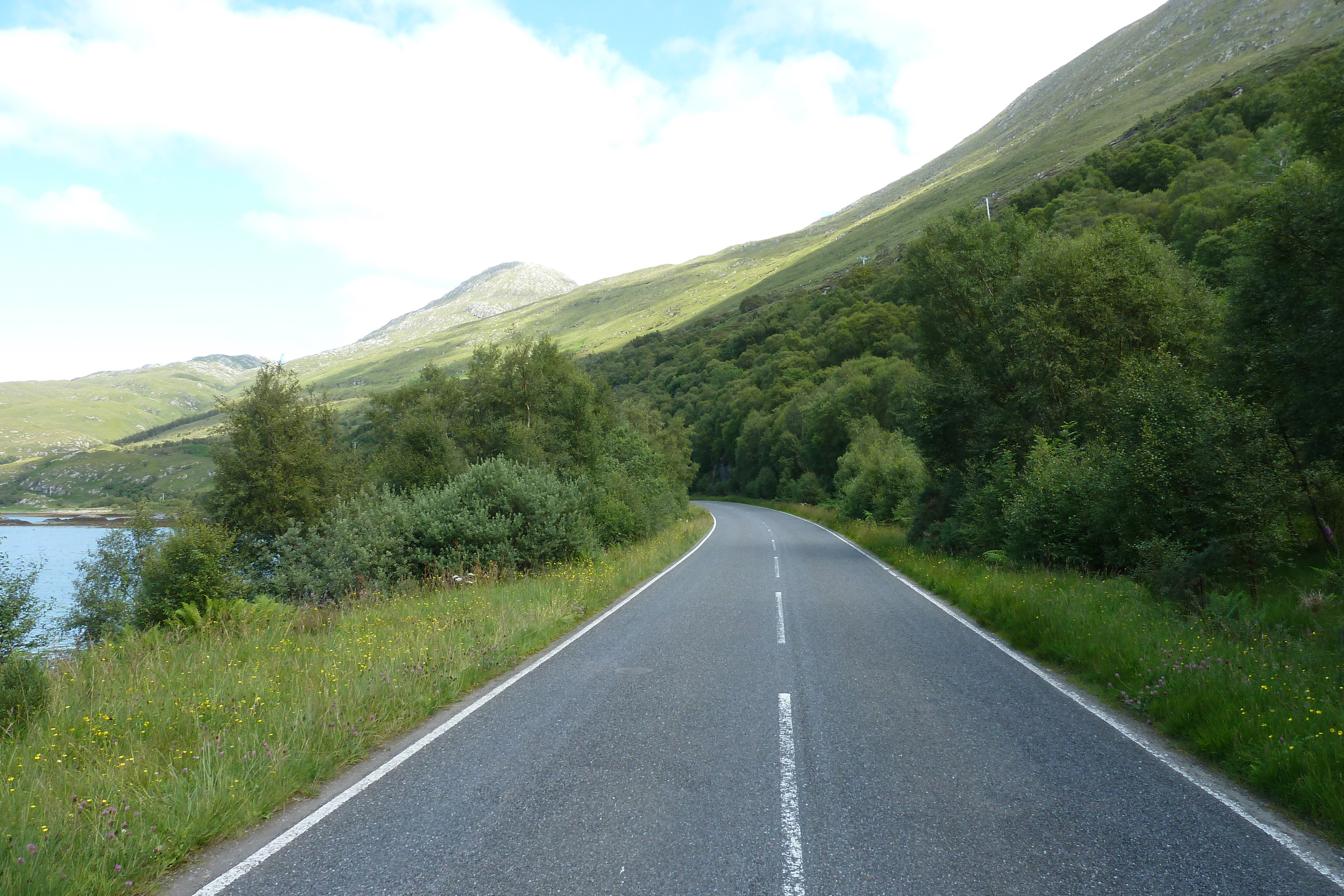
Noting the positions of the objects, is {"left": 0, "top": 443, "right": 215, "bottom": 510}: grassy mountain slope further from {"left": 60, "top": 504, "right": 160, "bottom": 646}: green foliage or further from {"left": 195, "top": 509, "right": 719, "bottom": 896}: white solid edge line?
{"left": 195, "top": 509, "right": 719, "bottom": 896}: white solid edge line

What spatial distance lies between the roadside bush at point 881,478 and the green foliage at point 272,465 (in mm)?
22833

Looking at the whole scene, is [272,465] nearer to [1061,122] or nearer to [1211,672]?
[1211,672]

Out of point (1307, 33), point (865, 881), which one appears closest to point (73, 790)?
point (865, 881)

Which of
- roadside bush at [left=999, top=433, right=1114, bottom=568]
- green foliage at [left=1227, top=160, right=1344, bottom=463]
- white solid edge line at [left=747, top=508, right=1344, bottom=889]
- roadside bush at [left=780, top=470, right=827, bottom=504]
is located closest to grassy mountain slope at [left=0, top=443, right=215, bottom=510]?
roadside bush at [left=780, top=470, right=827, bottom=504]

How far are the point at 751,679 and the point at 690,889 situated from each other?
407 centimetres

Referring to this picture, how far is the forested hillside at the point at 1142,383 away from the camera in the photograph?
9562 mm

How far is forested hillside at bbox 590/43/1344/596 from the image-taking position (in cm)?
956

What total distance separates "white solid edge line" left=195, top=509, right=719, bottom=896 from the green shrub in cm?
309

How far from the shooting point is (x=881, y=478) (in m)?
34.9

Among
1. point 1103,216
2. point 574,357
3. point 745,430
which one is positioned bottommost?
point 745,430

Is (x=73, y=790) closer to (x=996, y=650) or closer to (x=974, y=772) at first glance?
(x=974, y=772)

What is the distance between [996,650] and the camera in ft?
28.6

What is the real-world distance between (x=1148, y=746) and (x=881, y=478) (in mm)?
30519

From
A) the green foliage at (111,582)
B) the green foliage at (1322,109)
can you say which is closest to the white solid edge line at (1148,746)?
the green foliage at (1322,109)
